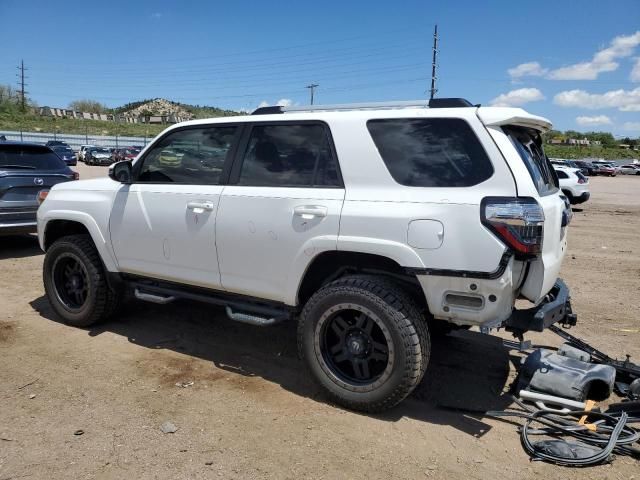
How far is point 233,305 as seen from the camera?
4.19 meters

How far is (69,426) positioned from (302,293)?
5.74 feet

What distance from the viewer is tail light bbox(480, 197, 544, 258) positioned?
3037 mm

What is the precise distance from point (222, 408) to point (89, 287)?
2.11 metres

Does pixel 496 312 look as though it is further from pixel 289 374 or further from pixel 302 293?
pixel 289 374

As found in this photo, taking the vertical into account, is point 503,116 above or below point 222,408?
above

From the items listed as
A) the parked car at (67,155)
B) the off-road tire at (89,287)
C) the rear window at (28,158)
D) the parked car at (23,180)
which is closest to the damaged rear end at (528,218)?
the off-road tire at (89,287)

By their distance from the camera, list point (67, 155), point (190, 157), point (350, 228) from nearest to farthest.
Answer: point (350, 228)
point (190, 157)
point (67, 155)

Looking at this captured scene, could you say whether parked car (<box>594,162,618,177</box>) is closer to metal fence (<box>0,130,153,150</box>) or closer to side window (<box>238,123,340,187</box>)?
metal fence (<box>0,130,153,150</box>)

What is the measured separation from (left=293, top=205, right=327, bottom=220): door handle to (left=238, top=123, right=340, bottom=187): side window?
187mm

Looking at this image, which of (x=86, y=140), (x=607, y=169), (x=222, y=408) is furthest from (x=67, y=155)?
(x=607, y=169)

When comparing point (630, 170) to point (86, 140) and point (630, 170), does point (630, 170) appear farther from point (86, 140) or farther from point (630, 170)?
point (86, 140)

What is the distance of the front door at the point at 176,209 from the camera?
4.16m

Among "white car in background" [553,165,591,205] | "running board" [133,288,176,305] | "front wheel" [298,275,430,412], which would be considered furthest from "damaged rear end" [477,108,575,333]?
"white car in background" [553,165,591,205]

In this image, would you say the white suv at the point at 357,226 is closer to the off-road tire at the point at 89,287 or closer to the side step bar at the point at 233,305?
the side step bar at the point at 233,305
